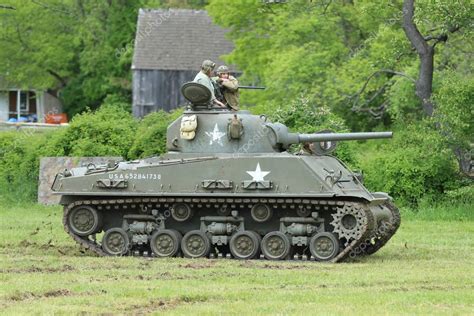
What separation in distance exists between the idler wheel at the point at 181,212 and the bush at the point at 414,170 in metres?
9.92

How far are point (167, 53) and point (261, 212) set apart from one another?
127ft

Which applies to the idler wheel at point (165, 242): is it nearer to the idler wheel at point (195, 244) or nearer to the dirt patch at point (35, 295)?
the idler wheel at point (195, 244)

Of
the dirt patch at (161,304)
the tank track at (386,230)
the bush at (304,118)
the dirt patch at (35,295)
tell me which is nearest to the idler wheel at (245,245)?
the tank track at (386,230)

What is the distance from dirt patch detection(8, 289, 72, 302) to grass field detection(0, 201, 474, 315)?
0.04ft

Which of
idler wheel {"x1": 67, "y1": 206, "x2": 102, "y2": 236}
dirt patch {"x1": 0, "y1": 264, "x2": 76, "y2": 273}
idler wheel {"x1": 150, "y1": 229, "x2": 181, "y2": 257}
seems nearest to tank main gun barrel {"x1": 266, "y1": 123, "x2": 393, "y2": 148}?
idler wheel {"x1": 150, "y1": 229, "x2": 181, "y2": 257}

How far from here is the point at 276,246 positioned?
21000mm

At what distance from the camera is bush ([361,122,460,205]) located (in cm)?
3033

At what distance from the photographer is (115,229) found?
21.7 m

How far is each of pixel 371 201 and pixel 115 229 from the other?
4268mm

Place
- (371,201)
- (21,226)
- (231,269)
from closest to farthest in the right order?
(231,269) < (371,201) < (21,226)

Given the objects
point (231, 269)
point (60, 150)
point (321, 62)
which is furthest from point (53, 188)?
point (321, 62)

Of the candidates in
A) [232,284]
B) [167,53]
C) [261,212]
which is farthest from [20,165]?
[167,53]

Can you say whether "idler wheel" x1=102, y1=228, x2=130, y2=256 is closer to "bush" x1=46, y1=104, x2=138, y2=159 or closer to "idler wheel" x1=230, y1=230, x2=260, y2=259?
"idler wheel" x1=230, y1=230, x2=260, y2=259

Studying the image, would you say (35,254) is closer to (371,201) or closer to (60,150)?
(371,201)
